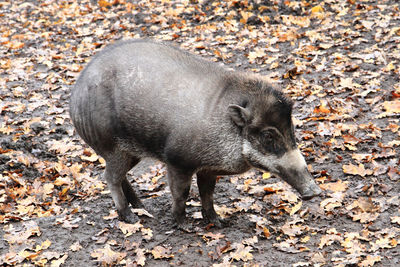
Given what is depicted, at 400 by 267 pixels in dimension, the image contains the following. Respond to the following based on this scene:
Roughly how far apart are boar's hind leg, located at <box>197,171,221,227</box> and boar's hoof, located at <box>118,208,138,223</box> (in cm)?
83

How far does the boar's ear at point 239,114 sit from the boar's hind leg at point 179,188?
820 mm

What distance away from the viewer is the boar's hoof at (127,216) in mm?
5929

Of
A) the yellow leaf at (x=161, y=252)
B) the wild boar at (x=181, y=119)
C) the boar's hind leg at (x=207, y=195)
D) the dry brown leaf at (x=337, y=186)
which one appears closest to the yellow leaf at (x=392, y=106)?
the dry brown leaf at (x=337, y=186)

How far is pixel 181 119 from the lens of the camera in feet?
17.1

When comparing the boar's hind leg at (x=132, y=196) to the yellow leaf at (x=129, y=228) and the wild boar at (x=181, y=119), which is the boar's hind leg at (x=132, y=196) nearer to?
the wild boar at (x=181, y=119)

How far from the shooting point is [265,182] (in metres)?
6.56

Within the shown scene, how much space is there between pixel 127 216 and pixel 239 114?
6.45 feet

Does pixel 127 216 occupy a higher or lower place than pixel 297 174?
lower

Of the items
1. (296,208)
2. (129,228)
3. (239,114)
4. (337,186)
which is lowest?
(129,228)

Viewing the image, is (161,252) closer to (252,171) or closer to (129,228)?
(129,228)

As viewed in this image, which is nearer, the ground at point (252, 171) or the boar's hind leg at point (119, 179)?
the ground at point (252, 171)

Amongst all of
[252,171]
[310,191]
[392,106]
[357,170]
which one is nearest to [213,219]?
[252,171]

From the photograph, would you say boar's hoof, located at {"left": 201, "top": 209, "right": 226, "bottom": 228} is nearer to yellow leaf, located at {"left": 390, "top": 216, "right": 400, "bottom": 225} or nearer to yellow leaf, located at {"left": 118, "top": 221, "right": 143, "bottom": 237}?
yellow leaf, located at {"left": 118, "top": 221, "right": 143, "bottom": 237}

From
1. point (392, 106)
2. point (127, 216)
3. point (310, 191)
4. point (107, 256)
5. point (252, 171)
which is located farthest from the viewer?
point (392, 106)
